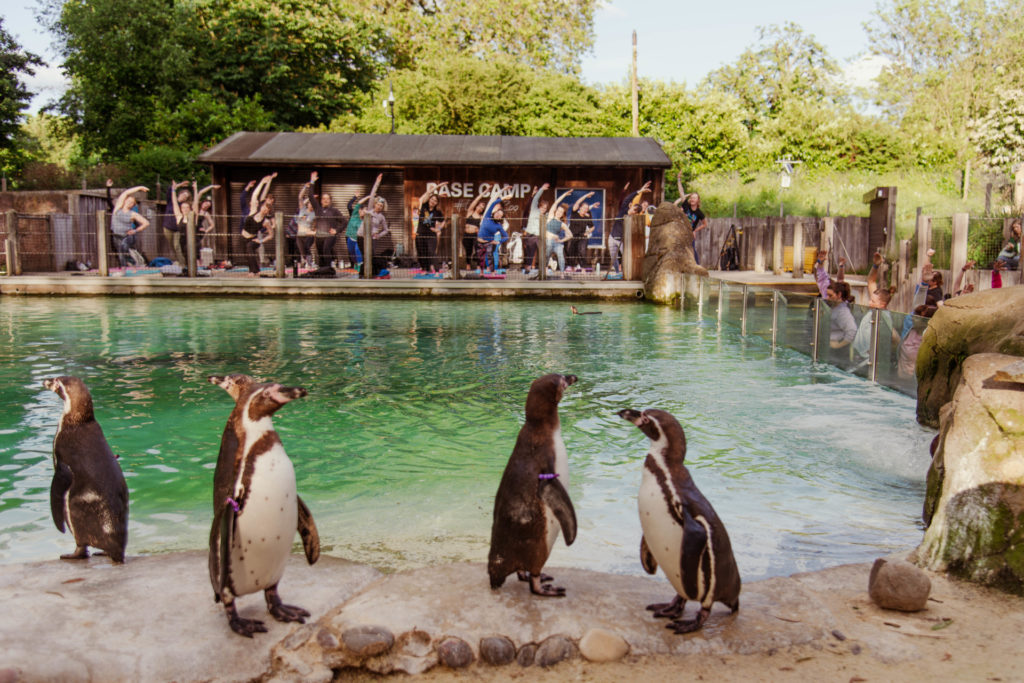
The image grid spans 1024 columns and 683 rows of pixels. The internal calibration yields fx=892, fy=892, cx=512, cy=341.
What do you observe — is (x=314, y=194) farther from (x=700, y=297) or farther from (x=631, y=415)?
(x=631, y=415)

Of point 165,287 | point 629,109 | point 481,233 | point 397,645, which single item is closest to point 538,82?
point 629,109

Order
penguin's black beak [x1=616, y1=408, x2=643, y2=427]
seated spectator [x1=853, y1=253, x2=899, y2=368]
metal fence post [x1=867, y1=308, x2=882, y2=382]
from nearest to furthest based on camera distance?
penguin's black beak [x1=616, y1=408, x2=643, y2=427] → seated spectator [x1=853, y1=253, x2=899, y2=368] → metal fence post [x1=867, y1=308, x2=882, y2=382]

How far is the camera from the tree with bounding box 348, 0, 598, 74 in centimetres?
4641

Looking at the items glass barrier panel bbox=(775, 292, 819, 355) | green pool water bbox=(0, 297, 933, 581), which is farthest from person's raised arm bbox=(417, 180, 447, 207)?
glass barrier panel bbox=(775, 292, 819, 355)

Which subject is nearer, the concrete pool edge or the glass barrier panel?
the glass barrier panel

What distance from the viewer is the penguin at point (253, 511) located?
3.49 metres

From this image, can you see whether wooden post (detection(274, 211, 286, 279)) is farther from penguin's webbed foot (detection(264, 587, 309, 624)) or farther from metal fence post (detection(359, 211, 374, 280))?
penguin's webbed foot (detection(264, 587, 309, 624))

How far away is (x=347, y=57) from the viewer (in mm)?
38781

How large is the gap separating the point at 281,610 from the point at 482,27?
46.4 metres

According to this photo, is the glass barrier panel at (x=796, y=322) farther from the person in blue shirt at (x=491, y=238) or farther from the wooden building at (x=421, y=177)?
the wooden building at (x=421, y=177)

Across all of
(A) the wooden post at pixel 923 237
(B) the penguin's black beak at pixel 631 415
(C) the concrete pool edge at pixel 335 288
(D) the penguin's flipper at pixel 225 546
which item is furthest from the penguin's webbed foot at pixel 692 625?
(C) the concrete pool edge at pixel 335 288

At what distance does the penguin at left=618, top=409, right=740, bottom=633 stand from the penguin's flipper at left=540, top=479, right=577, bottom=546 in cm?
31

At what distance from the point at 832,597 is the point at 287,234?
71.3 feet

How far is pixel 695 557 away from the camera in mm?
3574
